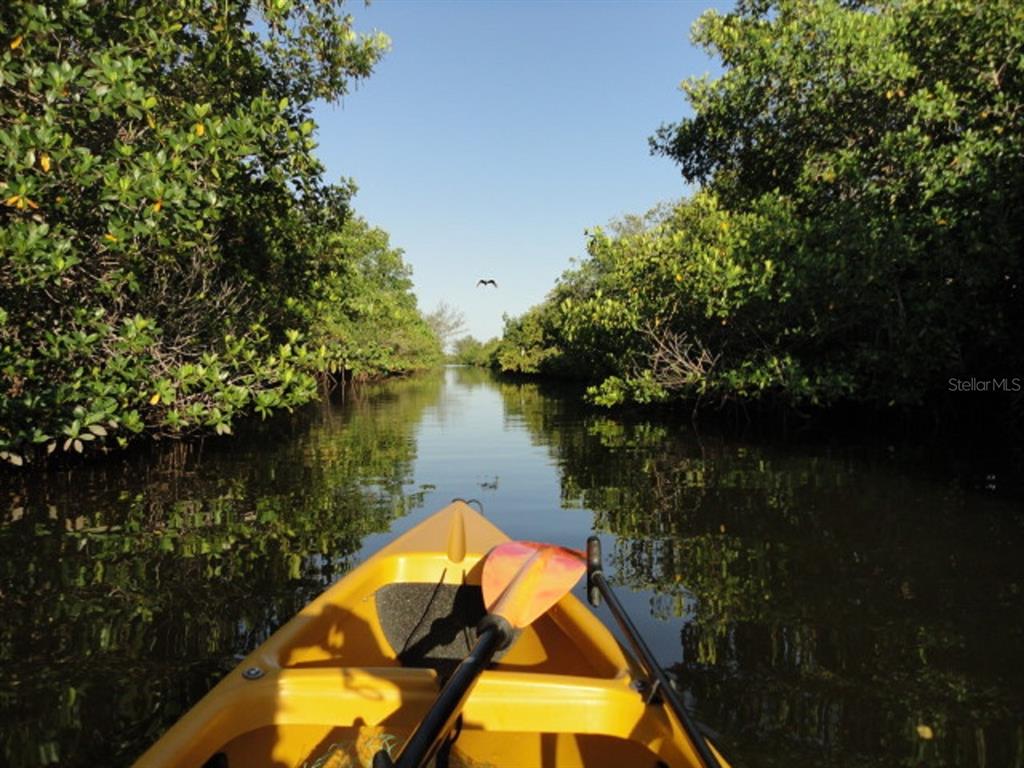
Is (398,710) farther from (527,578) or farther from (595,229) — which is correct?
(595,229)

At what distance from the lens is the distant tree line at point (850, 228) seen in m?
9.87

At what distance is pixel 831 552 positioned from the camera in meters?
5.19

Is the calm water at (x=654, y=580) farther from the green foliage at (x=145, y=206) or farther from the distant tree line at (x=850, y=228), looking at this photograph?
the distant tree line at (x=850, y=228)

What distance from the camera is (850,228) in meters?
10.6

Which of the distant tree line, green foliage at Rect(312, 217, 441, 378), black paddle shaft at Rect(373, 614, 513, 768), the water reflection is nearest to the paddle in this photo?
black paddle shaft at Rect(373, 614, 513, 768)

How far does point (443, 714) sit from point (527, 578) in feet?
3.61

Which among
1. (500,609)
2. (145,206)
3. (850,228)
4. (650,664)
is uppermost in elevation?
(850,228)

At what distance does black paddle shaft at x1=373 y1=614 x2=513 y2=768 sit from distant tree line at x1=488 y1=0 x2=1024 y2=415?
10241mm

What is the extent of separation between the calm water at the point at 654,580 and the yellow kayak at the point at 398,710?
0.76m

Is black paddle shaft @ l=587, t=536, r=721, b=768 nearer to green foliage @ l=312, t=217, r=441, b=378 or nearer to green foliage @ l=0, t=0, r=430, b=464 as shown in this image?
green foliage @ l=0, t=0, r=430, b=464

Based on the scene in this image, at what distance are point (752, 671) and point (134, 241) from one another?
6663mm

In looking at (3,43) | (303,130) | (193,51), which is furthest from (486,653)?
(193,51)

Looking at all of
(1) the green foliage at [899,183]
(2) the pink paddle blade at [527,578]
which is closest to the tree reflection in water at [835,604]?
(2) the pink paddle blade at [527,578]

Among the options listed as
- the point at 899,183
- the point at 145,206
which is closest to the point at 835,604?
the point at 145,206
